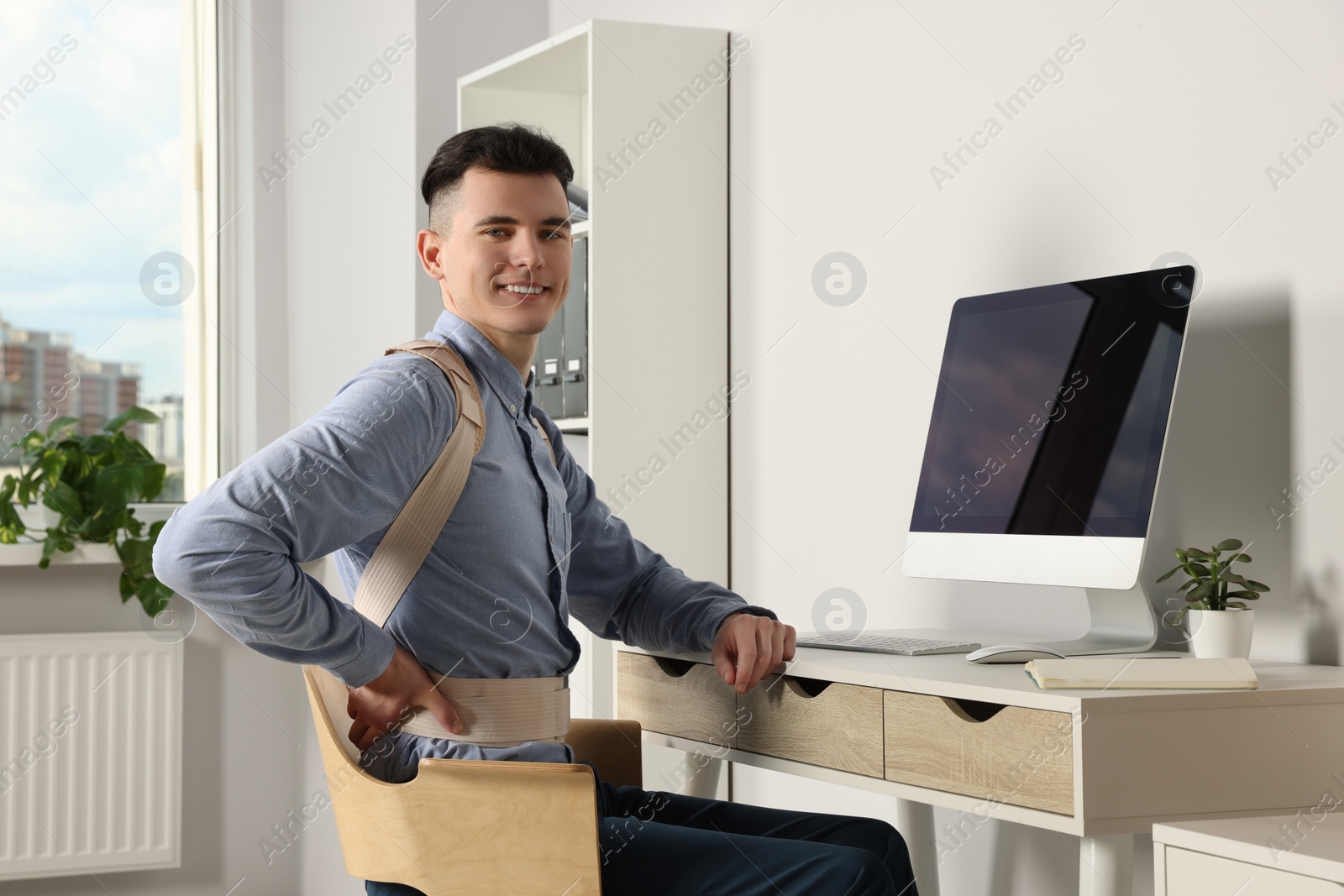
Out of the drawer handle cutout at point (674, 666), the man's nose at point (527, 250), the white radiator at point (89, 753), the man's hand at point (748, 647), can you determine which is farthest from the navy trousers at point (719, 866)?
the white radiator at point (89, 753)

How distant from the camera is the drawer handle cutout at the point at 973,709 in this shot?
4.78 ft

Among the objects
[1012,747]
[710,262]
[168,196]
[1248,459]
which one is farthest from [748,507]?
[168,196]

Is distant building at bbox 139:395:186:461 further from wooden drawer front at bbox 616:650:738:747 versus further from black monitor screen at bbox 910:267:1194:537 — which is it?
black monitor screen at bbox 910:267:1194:537

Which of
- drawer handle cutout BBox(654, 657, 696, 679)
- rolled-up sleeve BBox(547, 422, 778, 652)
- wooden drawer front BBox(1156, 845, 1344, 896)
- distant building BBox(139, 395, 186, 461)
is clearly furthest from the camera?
distant building BBox(139, 395, 186, 461)

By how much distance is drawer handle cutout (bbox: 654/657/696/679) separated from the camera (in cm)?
192

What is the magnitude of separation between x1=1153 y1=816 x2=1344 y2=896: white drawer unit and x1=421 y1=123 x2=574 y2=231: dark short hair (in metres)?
1.02

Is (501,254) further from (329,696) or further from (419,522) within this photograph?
(329,696)

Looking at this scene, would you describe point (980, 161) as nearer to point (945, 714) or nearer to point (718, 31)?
point (718, 31)

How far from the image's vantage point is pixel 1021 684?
55.4 inches

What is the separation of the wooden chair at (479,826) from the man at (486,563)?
6cm

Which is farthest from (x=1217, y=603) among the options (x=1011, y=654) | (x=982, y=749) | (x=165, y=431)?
(x=165, y=431)

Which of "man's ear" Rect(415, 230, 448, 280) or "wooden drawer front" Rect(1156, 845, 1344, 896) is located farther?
"man's ear" Rect(415, 230, 448, 280)

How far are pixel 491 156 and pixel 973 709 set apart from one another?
34.6 inches

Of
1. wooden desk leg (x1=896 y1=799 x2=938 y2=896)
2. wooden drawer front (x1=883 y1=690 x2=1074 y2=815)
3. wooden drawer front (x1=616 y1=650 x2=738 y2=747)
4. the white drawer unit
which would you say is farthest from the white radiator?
the white drawer unit
